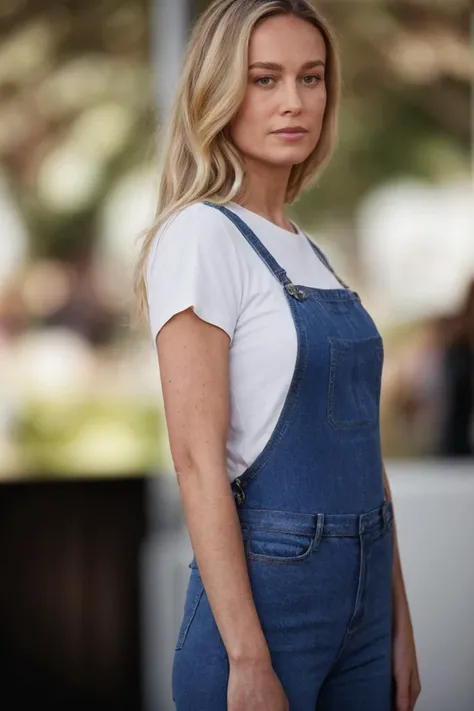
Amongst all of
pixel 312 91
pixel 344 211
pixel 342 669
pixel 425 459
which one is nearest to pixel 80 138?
pixel 344 211

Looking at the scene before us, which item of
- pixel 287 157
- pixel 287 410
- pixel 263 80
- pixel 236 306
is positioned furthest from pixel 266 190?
pixel 287 410

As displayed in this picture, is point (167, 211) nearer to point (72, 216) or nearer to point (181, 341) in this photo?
point (181, 341)

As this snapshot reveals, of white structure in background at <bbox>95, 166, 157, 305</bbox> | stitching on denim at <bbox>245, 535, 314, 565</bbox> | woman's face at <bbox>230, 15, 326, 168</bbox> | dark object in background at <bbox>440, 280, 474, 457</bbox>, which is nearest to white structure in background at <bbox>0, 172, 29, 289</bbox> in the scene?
white structure in background at <bbox>95, 166, 157, 305</bbox>

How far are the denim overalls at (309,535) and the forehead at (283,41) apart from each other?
250 millimetres

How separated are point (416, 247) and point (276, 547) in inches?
110

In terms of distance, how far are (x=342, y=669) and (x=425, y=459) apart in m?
2.48

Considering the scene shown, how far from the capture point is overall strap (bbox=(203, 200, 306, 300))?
1835 mm

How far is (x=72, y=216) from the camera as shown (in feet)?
14.5

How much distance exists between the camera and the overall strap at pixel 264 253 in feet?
6.02

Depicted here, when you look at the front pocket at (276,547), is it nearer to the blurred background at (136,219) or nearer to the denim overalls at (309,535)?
the denim overalls at (309,535)

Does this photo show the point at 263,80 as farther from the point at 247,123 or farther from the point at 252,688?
the point at 252,688

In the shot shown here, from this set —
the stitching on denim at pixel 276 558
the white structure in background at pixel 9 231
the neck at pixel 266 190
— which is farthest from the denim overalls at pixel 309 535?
the white structure in background at pixel 9 231

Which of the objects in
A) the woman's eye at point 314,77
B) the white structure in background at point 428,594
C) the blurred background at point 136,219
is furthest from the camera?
the blurred background at point 136,219

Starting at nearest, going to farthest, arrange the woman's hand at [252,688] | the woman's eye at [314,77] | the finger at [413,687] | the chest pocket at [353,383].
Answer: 1. the woman's hand at [252,688]
2. the chest pocket at [353,383]
3. the woman's eye at [314,77]
4. the finger at [413,687]
